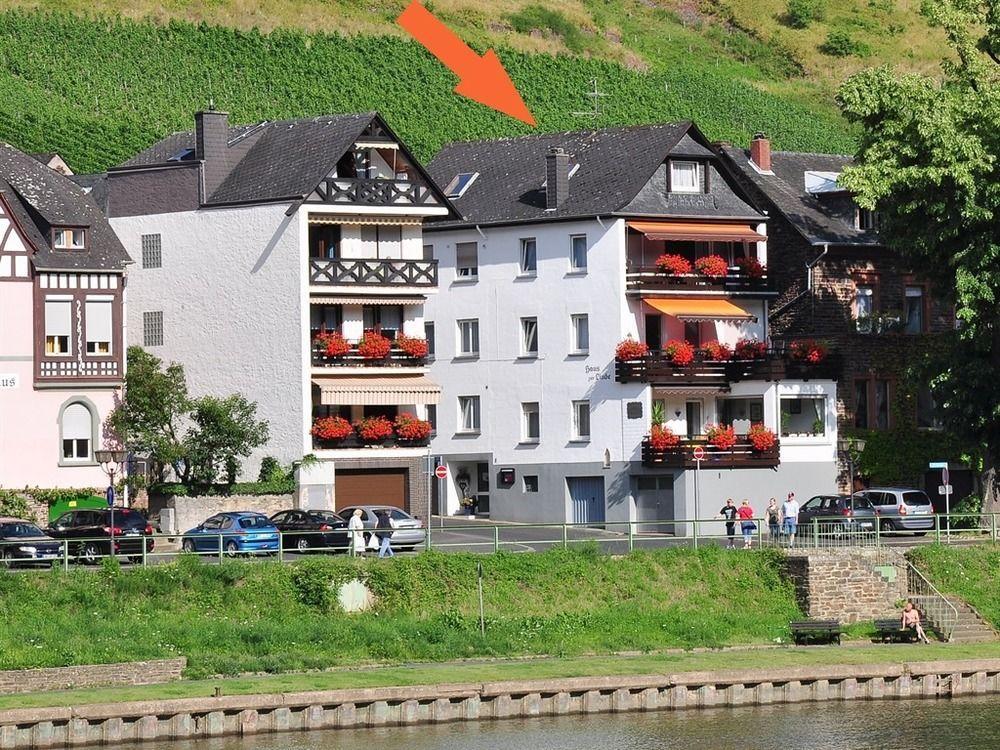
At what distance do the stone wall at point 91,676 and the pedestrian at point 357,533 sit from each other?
1004 centimetres

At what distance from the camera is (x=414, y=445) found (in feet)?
258

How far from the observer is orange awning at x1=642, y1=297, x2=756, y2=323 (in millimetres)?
80812

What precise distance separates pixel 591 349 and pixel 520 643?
2614cm

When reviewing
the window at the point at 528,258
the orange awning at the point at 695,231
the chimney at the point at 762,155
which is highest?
the chimney at the point at 762,155

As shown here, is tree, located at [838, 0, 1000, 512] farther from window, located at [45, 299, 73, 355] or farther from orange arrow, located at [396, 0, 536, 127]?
orange arrow, located at [396, 0, 536, 127]

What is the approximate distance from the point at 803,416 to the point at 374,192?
17.6 m

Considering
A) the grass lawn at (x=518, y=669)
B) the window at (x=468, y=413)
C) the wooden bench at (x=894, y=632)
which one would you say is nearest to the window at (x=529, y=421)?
the window at (x=468, y=413)

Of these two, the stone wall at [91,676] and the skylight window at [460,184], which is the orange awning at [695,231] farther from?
the stone wall at [91,676]

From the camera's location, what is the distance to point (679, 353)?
80125mm

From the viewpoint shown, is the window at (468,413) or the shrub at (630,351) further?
the window at (468,413)

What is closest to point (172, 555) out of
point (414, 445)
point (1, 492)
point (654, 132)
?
point (1, 492)

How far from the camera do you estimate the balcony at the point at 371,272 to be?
255ft

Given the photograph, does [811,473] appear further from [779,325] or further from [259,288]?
[259,288]

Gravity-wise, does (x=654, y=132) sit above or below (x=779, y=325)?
above
